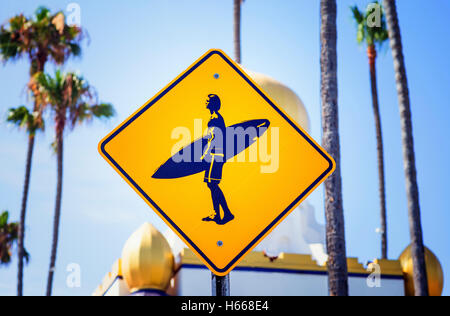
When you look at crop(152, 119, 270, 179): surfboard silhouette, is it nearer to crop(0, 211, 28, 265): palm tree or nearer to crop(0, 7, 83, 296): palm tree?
crop(0, 7, 83, 296): palm tree

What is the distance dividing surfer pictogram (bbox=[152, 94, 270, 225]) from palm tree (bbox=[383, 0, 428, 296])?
15850mm

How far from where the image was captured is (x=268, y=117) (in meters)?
4.03

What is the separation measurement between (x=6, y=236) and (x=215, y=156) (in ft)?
118

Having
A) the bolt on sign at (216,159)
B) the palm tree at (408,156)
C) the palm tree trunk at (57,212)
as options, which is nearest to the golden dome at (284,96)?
the palm tree trunk at (57,212)

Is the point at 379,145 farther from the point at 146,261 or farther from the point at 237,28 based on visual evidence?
the point at 146,261

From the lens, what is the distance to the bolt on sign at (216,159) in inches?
147

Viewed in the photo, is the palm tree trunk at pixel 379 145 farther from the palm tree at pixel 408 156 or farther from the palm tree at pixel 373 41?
the palm tree at pixel 408 156

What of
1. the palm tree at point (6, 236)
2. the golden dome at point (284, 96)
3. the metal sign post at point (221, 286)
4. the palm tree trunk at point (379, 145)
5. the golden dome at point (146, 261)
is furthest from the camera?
the palm tree at point (6, 236)

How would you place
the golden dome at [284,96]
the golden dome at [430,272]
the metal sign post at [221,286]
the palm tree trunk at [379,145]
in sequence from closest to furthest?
the metal sign post at [221,286] → the golden dome at [430,272] → the golden dome at [284,96] → the palm tree trunk at [379,145]

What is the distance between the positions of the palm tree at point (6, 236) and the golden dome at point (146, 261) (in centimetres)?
1620

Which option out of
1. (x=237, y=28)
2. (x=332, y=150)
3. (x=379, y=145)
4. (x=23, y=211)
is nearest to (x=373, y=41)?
(x=379, y=145)

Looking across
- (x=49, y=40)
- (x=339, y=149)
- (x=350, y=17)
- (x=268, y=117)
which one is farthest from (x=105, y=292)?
(x=268, y=117)

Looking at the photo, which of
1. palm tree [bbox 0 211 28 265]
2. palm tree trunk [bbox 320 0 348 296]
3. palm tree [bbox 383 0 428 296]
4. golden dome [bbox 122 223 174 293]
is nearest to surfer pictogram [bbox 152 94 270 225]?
palm tree trunk [bbox 320 0 348 296]
